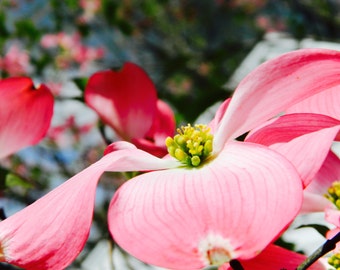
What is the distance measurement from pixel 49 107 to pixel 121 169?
164 mm

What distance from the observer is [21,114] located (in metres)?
0.48

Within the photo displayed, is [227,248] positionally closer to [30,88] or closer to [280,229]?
[280,229]

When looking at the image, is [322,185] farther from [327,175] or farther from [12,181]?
[12,181]

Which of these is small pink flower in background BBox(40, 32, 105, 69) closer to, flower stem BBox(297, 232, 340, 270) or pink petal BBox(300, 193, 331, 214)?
pink petal BBox(300, 193, 331, 214)

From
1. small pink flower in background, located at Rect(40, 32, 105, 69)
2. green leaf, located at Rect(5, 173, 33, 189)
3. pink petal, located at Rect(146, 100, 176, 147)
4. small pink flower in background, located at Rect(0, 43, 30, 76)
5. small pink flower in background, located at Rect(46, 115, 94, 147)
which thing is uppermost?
pink petal, located at Rect(146, 100, 176, 147)

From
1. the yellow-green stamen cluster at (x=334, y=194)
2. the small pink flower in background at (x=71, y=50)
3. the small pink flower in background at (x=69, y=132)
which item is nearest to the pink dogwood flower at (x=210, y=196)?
the yellow-green stamen cluster at (x=334, y=194)

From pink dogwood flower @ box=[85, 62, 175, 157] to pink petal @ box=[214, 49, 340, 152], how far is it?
201 millimetres

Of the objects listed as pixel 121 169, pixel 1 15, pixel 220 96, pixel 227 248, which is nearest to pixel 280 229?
pixel 227 248

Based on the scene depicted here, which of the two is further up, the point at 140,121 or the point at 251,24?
the point at 140,121

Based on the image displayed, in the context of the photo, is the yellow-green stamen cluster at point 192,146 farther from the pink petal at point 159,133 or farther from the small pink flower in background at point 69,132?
the small pink flower in background at point 69,132

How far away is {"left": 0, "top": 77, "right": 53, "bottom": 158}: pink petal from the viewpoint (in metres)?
0.48

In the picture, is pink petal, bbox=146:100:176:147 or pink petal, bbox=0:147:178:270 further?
pink petal, bbox=146:100:176:147

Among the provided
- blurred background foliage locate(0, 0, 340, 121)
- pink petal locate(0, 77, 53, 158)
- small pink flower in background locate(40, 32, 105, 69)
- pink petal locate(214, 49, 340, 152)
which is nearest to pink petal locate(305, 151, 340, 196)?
pink petal locate(214, 49, 340, 152)

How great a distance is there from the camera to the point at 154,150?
48 centimetres
